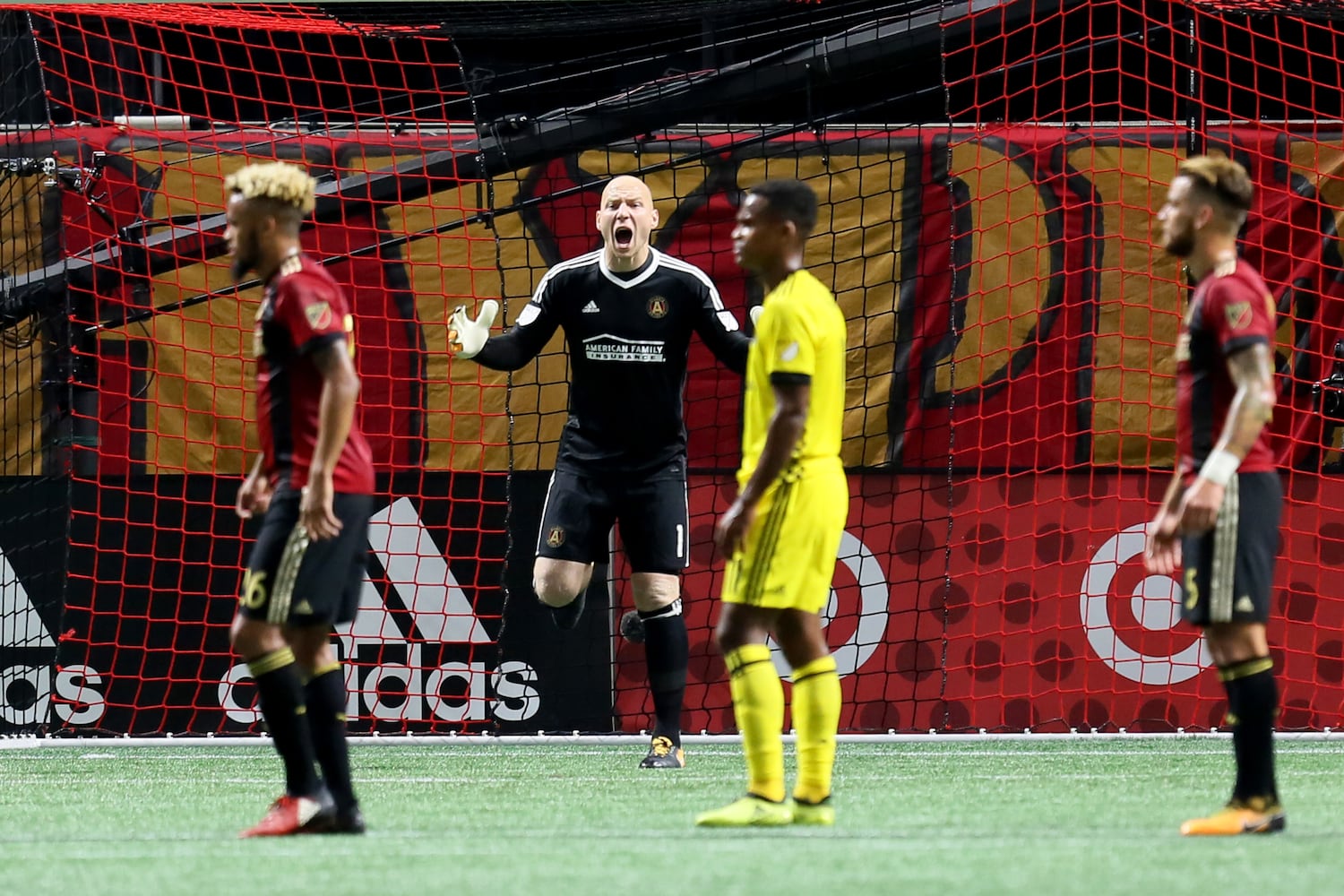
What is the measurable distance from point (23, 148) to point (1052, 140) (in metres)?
4.66

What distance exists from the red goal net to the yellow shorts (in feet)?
12.0

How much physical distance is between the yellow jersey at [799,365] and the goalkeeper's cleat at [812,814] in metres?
0.86

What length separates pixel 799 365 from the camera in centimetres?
478

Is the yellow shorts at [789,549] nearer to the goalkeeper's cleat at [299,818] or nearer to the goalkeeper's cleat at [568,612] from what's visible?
the goalkeeper's cleat at [299,818]

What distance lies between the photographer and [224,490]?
8703 mm

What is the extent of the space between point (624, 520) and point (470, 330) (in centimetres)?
94

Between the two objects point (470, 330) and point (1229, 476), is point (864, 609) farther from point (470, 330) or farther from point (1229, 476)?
point (1229, 476)

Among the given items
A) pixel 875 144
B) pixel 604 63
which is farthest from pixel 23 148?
pixel 875 144

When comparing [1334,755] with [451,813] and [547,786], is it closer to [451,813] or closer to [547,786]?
[547,786]

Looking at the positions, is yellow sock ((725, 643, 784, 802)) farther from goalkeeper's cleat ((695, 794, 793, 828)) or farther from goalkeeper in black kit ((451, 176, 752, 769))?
goalkeeper in black kit ((451, 176, 752, 769))

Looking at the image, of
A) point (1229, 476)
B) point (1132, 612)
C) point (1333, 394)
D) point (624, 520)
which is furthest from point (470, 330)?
point (1333, 394)

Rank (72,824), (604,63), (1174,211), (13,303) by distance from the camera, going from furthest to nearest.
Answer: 1. (604,63)
2. (13,303)
3. (72,824)
4. (1174,211)

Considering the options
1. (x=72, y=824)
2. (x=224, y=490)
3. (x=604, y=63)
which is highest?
(x=604, y=63)

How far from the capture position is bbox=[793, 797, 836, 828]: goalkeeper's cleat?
4973mm
